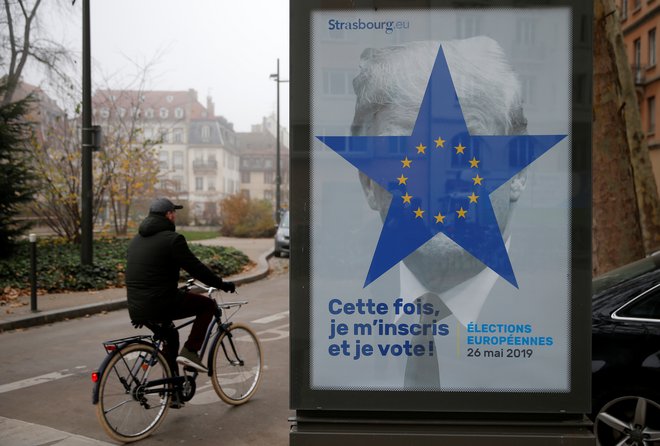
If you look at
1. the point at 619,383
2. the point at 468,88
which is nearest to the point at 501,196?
the point at 468,88

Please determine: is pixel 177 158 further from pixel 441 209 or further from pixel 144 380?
pixel 441 209

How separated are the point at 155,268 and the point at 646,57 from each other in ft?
120

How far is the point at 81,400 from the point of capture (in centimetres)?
604

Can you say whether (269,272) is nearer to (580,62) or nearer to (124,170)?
(124,170)

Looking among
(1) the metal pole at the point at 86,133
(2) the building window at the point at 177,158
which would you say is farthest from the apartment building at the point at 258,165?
(1) the metal pole at the point at 86,133

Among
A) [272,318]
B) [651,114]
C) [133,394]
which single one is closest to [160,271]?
[133,394]

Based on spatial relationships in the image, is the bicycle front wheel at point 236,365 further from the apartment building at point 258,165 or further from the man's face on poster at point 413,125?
the apartment building at point 258,165

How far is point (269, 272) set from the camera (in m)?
18.6

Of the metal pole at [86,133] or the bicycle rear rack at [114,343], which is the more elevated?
the metal pole at [86,133]

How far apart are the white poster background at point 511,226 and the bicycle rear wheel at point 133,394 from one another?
182cm

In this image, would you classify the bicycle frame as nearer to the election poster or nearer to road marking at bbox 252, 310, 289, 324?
the election poster

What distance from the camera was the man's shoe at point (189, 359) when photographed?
5.28 meters

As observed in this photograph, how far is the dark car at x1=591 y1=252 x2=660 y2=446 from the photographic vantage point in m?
4.01

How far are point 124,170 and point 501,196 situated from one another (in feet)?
58.4
